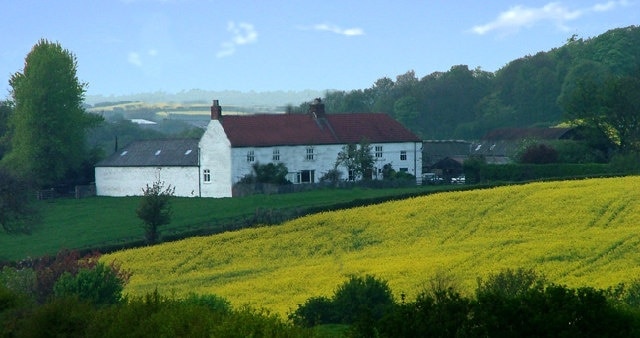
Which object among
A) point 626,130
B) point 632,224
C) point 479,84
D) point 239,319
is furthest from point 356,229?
point 479,84

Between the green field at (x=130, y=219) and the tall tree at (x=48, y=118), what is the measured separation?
1276 cm

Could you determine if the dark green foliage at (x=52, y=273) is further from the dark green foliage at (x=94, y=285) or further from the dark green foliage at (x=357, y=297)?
the dark green foliage at (x=357, y=297)

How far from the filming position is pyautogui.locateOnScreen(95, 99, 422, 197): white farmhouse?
79500 mm

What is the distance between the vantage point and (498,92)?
164 metres

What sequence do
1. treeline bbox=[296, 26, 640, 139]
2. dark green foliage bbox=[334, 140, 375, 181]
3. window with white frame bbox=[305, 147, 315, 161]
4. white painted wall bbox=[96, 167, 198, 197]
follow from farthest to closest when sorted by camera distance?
treeline bbox=[296, 26, 640, 139] < window with white frame bbox=[305, 147, 315, 161] < dark green foliage bbox=[334, 140, 375, 181] < white painted wall bbox=[96, 167, 198, 197]

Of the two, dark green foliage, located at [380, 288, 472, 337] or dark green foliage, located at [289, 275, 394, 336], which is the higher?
dark green foliage, located at [380, 288, 472, 337]

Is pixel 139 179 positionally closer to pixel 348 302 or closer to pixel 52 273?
pixel 52 273

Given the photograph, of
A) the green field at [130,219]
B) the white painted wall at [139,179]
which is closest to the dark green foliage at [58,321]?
the green field at [130,219]

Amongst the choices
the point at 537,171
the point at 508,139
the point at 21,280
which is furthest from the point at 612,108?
the point at 21,280

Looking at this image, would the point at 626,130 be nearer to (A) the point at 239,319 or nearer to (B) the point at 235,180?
(B) the point at 235,180

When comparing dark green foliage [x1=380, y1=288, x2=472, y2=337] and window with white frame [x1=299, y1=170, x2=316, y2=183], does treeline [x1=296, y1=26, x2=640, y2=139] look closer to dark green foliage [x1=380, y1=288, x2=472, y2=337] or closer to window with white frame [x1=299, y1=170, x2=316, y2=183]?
window with white frame [x1=299, y1=170, x2=316, y2=183]

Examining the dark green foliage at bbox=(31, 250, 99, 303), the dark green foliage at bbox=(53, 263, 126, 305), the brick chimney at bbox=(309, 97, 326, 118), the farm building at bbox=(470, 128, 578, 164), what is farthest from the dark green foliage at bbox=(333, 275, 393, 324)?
the farm building at bbox=(470, 128, 578, 164)

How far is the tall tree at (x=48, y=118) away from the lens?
3561 inches

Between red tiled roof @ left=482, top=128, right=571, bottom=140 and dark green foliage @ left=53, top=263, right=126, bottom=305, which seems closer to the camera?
dark green foliage @ left=53, top=263, right=126, bottom=305
